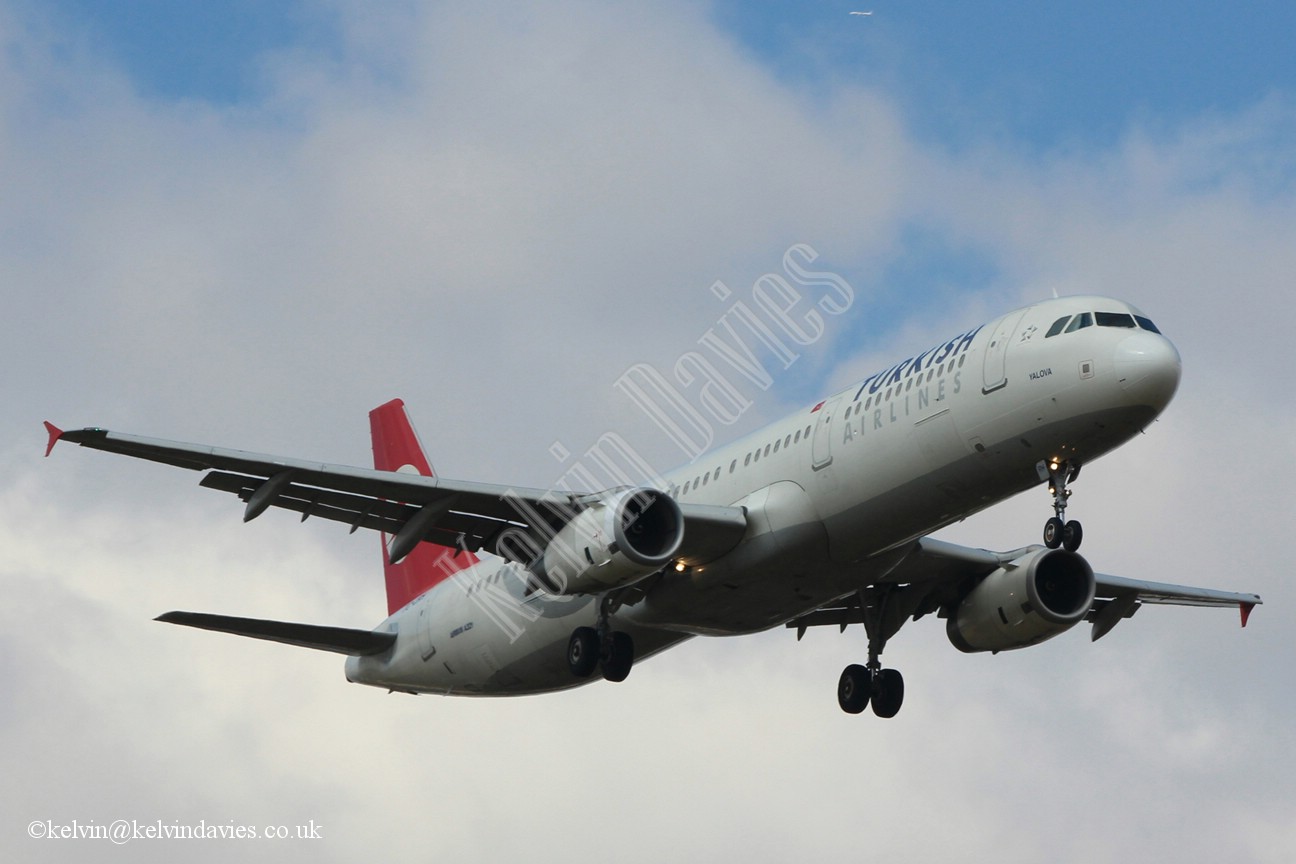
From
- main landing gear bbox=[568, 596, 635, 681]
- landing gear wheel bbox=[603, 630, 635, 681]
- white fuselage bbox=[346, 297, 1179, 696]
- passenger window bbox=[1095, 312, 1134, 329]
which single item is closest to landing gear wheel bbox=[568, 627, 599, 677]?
main landing gear bbox=[568, 596, 635, 681]

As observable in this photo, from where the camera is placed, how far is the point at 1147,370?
28.1m

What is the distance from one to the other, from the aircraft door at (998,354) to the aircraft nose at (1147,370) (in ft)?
6.09

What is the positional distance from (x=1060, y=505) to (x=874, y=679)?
29.3ft

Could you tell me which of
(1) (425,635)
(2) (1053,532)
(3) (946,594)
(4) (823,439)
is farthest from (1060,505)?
(1) (425,635)

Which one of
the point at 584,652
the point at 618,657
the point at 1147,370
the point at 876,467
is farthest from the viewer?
the point at 618,657

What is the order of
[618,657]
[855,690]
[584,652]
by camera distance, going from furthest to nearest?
[855,690] → [618,657] → [584,652]

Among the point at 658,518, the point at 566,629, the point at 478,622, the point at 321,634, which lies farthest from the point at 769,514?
the point at 321,634

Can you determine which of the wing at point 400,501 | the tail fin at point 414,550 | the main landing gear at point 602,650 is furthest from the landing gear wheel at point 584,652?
the tail fin at point 414,550

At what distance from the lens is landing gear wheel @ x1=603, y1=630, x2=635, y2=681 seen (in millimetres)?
33969

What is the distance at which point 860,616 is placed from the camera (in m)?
39.3

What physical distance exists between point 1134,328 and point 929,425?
3521 millimetres

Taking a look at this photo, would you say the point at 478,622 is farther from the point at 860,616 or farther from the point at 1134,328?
the point at 1134,328

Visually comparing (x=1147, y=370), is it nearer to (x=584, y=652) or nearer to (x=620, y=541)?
(x=620, y=541)

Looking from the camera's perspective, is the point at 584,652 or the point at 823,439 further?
the point at 584,652
